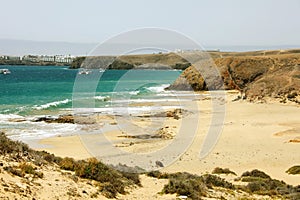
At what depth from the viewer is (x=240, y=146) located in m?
22.2

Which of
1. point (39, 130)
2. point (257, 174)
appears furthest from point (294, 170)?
point (39, 130)

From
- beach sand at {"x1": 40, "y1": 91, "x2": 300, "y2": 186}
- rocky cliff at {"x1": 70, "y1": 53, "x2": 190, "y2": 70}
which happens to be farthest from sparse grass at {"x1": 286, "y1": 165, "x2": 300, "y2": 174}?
rocky cliff at {"x1": 70, "y1": 53, "x2": 190, "y2": 70}

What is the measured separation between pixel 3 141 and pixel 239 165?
33.7 feet

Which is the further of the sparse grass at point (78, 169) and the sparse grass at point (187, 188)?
the sparse grass at point (187, 188)

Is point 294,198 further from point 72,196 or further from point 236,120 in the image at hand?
point 236,120

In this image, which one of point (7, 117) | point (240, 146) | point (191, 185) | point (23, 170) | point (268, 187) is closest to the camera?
point (23, 170)

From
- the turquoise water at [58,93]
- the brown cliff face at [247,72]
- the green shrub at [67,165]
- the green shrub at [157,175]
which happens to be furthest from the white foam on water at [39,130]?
the brown cliff face at [247,72]

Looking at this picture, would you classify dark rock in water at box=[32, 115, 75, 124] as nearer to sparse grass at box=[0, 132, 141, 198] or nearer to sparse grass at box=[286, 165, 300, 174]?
sparse grass at box=[286, 165, 300, 174]

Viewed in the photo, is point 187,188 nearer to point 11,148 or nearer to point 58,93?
point 11,148

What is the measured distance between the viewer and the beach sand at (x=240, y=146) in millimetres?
17609

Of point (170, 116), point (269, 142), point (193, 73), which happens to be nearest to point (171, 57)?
point (193, 73)

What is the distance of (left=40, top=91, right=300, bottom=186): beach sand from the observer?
17609 mm

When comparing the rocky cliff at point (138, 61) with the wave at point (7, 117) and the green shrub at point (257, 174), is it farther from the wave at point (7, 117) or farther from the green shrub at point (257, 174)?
the green shrub at point (257, 174)

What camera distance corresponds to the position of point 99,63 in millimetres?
146000
